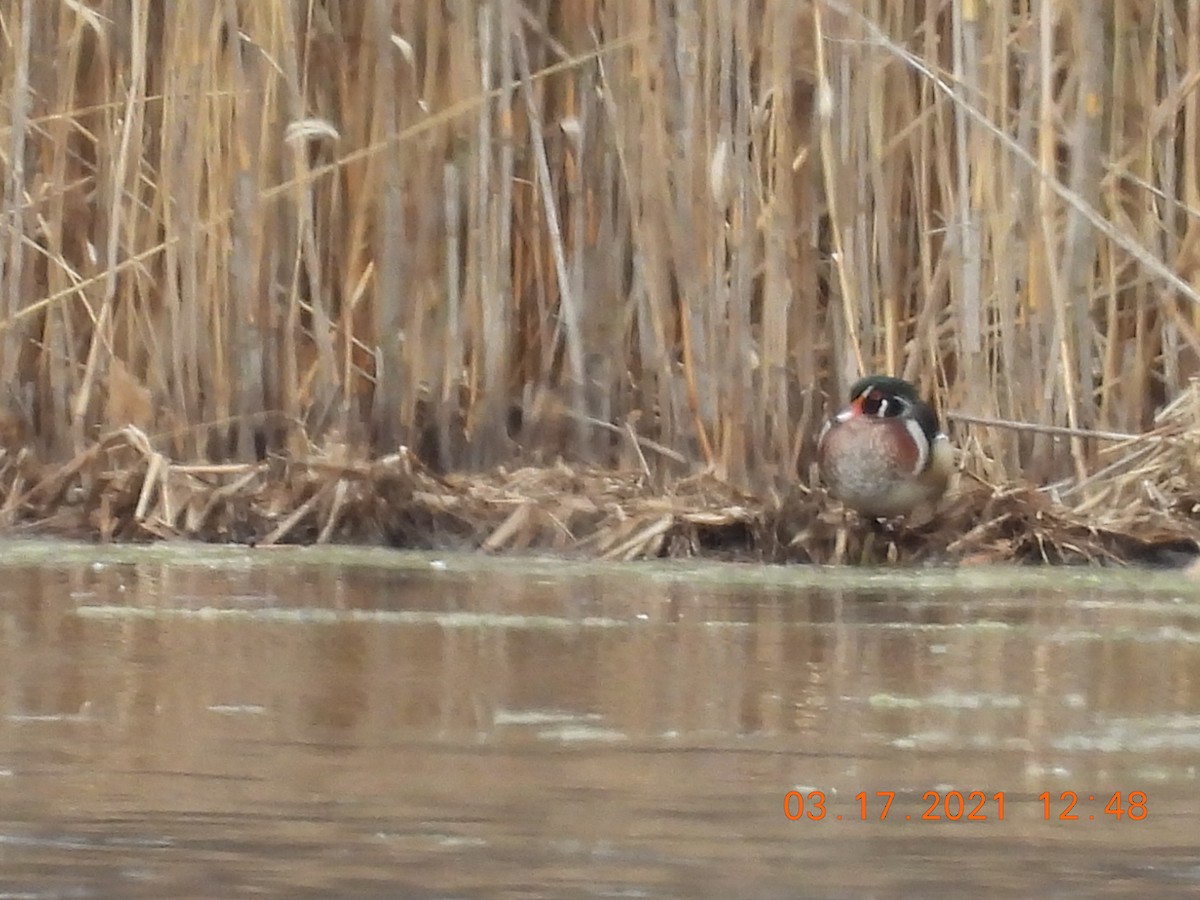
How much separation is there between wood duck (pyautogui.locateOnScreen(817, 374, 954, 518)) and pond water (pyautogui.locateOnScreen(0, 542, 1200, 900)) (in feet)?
1.00

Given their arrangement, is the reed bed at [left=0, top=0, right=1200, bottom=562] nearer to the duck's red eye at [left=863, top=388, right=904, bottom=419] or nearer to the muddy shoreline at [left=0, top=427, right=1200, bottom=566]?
the muddy shoreline at [left=0, top=427, right=1200, bottom=566]

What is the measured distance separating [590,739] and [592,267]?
2150 mm

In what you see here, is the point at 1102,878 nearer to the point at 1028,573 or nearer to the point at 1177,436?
the point at 1028,573

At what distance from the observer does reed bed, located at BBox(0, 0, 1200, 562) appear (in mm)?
3701

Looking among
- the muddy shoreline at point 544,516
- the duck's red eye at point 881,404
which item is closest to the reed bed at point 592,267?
the muddy shoreline at point 544,516

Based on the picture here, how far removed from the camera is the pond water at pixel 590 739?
1.49 meters

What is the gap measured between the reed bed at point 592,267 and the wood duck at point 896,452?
4 centimetres

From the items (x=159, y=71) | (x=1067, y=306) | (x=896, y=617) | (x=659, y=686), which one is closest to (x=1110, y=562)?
(x=1067, y=306)

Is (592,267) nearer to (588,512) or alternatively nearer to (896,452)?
(588,512)

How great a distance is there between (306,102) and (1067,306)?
1.28 meters

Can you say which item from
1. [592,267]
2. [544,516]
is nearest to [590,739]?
[544,516]

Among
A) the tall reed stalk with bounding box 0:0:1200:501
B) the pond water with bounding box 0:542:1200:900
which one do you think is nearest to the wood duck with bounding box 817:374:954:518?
the tall reed stalk with bounding box 0:0:1200:501

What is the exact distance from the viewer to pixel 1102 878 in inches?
58.0

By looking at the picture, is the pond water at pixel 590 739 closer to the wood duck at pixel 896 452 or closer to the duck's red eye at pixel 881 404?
the wood duck at pixel 896 452
